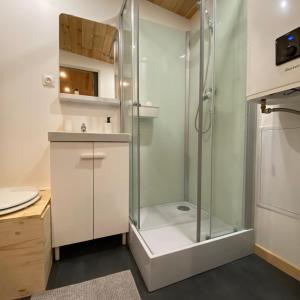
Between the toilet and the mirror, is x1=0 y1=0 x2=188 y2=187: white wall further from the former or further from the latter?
the toilet

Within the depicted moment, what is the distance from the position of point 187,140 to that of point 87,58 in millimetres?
1333

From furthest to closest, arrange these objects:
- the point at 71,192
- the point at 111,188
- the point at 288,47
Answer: the point at 111,188 < the point at 71,192 < the point at 288,47

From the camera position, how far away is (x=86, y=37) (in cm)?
160

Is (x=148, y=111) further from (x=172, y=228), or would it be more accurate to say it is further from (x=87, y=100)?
(x=172, y=228)

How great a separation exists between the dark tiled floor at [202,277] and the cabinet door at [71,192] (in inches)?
6.5

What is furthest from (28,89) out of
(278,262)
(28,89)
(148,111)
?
(278,262)

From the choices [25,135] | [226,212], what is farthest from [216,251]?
[25,135]

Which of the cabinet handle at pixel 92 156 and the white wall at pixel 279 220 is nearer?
the white wall at pixel 279 220

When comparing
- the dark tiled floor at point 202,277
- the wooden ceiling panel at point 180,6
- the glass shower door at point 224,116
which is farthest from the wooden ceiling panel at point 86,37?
the dark tiled floor at point 202,277

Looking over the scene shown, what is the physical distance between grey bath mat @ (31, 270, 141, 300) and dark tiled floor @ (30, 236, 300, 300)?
0.13 feet

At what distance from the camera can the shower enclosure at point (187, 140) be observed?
1.16 meters

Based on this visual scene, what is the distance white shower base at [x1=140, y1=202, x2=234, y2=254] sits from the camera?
1.18 meters

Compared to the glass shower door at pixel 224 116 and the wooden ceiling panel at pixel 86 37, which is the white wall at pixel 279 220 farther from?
the wooden ceiling panel at pixel 86 37

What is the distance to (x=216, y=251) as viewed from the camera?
1165 millimetres
